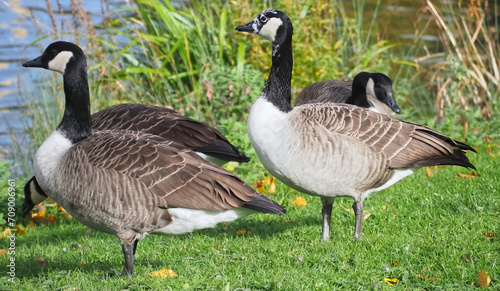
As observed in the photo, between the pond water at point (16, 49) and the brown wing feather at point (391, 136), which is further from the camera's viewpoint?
the pond water at point (16, 49)

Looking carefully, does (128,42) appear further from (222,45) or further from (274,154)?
(274,154)

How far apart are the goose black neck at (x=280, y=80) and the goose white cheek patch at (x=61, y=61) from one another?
1.78 m

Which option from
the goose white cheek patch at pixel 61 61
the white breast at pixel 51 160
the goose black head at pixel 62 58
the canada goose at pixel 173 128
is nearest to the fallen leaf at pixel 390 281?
the canada goose at pixel 173 128

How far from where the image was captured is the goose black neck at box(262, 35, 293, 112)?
5446mm

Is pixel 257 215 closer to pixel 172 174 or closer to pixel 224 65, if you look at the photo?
pixel 172 174

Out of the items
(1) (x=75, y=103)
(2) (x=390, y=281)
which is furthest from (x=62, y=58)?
(2) (x=390, y=281)

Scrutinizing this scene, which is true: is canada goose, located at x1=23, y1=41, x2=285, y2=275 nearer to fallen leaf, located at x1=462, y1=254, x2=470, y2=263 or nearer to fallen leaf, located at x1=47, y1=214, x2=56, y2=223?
fallen leaf, located at x1=462, y1=254, x2=470, y2=263

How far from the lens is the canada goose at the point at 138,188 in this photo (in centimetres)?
459

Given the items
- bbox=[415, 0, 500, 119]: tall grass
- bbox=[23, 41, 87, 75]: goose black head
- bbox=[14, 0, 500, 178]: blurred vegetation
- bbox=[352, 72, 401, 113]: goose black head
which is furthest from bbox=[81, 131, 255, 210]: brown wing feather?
bbox=[415, 0, 500, 119]: tall grass

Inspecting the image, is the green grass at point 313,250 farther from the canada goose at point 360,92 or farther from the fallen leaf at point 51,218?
the canada goose at point 360,92

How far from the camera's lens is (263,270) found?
4625 mm

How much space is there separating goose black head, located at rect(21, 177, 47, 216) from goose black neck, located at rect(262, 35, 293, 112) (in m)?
2.90

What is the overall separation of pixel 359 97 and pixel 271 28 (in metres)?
2.31

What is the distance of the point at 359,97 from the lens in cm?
746
